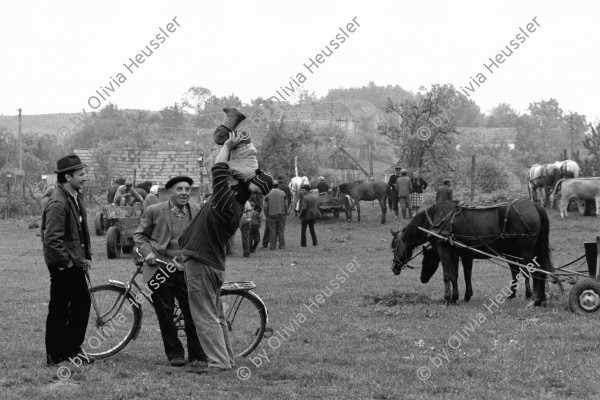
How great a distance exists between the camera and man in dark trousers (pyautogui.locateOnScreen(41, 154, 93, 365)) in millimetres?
8344

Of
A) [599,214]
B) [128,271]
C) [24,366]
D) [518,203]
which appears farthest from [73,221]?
[599,214]

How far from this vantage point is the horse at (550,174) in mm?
30750

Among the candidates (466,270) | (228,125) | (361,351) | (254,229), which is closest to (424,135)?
(254,229)

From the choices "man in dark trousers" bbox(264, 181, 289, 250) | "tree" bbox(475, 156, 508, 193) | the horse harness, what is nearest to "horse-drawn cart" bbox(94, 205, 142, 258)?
"man in dark trousers" bbox(264, 181, 289, 250)

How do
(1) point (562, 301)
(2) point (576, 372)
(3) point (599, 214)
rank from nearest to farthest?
(2) point (576, 372), (1) point (562, 301), (3) point (599, 214)

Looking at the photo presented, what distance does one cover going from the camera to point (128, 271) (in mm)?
18797

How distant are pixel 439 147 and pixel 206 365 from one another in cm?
2874

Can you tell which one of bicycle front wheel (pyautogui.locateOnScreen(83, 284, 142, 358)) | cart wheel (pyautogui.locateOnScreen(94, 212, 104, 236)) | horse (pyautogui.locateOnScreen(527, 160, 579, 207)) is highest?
horse (pyautogui.locateOnScreen(527, 160, 579, 207))

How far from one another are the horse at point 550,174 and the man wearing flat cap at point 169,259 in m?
23.9

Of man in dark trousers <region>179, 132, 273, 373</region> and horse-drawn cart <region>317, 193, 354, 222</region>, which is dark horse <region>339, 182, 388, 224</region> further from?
man in dark trousers <region>179, 132, 273, 373</region>

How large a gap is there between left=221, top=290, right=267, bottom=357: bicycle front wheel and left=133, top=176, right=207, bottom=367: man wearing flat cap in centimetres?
43

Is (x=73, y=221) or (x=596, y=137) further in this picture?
(x=596, y=137)

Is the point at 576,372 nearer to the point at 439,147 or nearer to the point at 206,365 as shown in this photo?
the point at 206,365

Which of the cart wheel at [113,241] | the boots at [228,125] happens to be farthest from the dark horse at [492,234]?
the cart wheel at [113,241]
